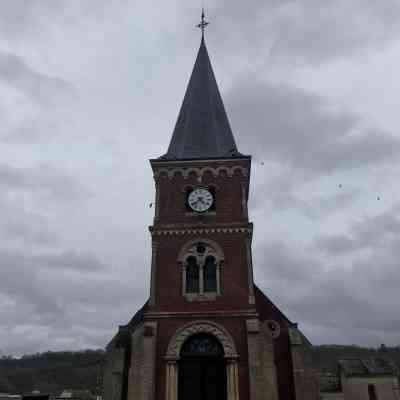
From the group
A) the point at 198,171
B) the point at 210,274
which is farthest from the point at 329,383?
the point at 198,171

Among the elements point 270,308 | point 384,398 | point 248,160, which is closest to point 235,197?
point 248,160

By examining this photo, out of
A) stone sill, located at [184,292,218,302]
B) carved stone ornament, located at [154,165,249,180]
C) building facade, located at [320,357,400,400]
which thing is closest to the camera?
stone sill, located at [184,292,218,302]

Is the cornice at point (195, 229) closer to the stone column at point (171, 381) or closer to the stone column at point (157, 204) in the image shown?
the stone column at point (157, 204)

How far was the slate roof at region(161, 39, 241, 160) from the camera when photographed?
29.5 metres

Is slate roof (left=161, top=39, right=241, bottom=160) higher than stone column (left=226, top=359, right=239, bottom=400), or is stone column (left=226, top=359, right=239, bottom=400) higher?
slate roof (left=161, top=39, right=241, bottom=160)

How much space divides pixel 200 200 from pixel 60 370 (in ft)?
238

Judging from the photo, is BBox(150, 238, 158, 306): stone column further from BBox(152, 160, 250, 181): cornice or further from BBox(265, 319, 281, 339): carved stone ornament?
BBox(265, 319, 281, 339): carved stone ornament

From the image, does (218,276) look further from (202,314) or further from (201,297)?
(202,314)

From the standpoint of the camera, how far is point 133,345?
938 inches

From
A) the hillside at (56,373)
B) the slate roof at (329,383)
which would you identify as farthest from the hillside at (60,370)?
the slate roof at (329,383)

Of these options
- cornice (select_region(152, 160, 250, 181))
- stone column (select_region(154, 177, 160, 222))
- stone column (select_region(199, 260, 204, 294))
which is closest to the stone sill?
stone column (select_region(199, 260, 204, 294))

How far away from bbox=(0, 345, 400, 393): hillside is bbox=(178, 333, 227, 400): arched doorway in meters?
57.2

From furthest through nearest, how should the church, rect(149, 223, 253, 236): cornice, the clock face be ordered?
the clock face < rect(149, 223, 253, 236): cornice < the church

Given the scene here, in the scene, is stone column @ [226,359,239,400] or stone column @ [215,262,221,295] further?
stone column @ [215,262,221,295]
